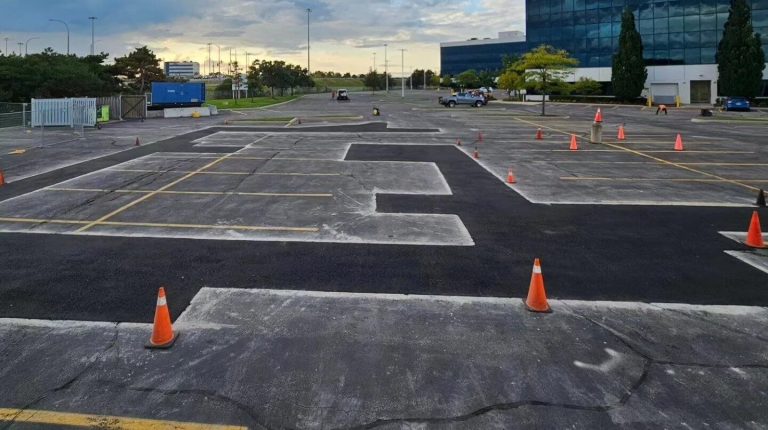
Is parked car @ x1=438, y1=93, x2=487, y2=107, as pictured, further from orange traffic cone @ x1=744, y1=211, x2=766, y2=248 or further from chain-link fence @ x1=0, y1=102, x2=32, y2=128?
orange traffic cone @ x1=744, y1=211, x2=766, y2=248

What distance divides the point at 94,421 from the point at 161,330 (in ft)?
4.48

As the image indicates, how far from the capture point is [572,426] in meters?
4.18

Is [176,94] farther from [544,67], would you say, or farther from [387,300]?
[387,300]

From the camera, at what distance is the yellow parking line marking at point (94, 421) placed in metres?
4.14

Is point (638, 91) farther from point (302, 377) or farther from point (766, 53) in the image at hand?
point (302, 377)

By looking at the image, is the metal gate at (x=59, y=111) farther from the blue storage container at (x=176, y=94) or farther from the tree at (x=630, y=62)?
the tree at (x=630, y=62)

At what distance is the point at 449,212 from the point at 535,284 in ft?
16.9

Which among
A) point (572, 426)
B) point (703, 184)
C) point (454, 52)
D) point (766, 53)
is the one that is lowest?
point (572, 426)

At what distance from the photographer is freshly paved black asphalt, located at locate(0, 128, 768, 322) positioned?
22.7ft

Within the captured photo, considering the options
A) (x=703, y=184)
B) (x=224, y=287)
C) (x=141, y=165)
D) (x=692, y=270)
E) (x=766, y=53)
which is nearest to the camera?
(x=224, y=287)

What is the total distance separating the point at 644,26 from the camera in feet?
229

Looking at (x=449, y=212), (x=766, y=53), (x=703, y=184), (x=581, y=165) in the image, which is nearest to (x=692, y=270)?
(x=449, y=212)

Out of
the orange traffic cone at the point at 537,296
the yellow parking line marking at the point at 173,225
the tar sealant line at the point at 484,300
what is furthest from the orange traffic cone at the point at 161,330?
the yellow parking line marking at the point at 173,225

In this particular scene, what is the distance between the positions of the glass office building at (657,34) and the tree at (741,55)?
6.44m
